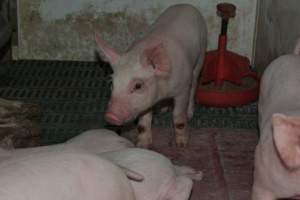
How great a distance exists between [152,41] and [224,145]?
38.5 inches

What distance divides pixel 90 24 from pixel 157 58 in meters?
2.38

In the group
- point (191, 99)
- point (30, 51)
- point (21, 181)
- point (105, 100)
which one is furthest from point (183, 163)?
point (30, 51)

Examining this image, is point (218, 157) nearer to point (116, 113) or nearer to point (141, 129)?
point (141, 129)

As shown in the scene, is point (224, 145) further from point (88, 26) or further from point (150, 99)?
point (88, 26)

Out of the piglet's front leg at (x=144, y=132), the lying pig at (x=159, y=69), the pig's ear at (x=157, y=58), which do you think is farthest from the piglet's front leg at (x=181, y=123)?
the pig's ear at (x=157, y=58)

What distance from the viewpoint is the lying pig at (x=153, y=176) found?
11.3 feet

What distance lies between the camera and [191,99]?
5426 millimetres

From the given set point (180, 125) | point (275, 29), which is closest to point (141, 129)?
point (180, 125)

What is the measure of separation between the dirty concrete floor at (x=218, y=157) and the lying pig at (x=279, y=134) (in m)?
0.62

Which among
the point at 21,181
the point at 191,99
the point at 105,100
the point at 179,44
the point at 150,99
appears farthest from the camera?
the point at 105,100

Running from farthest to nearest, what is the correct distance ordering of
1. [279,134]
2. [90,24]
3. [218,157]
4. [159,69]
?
[90,24], [218,157], [159,69], [279,134]

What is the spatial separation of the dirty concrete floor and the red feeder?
0.48 metres

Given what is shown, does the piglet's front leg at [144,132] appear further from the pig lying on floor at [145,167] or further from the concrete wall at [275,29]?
the concrete wall at [275,29]

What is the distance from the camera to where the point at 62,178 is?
107 inches
